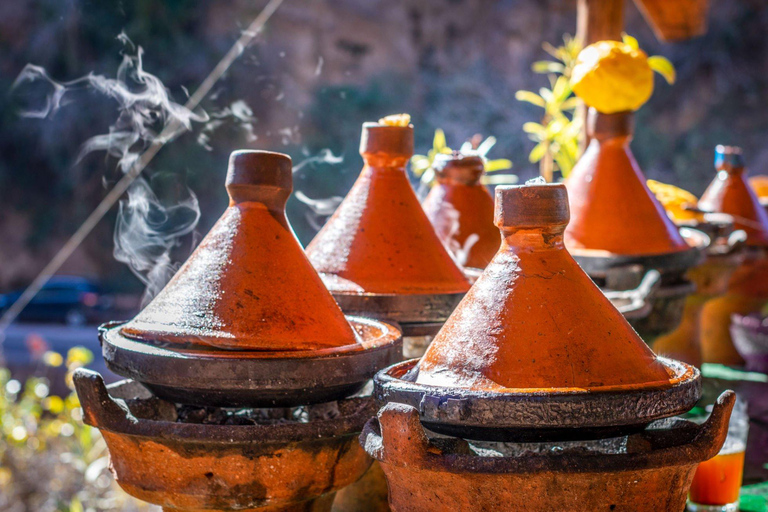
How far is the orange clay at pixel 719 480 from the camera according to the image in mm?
1975

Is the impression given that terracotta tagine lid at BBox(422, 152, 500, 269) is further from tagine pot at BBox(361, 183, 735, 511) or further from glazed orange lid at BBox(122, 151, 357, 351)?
tagine pot at BBox(361, 183, 735, 511)

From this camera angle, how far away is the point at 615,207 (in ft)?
8.78

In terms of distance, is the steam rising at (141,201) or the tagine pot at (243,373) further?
the steam rising at (141,201)

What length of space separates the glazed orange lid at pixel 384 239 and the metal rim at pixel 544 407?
2.79ft

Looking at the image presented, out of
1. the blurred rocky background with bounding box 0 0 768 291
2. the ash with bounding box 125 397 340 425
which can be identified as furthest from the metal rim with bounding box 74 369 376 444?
the blurred rocky background with bounding box 0 0 768 291

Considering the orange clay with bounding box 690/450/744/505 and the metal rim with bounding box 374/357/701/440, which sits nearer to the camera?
the metal rim with bounding box 374/357/701/440

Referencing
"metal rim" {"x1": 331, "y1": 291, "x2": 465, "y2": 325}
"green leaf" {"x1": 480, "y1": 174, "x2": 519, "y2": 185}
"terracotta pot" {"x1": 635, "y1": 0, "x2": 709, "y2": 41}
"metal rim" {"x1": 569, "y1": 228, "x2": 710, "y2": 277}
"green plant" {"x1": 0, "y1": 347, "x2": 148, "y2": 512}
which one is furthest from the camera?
"green plant" {"x1": 0, "y1": 347, "x2": 148, "y2": 512}

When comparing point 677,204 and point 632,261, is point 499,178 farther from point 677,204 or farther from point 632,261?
point 632,261

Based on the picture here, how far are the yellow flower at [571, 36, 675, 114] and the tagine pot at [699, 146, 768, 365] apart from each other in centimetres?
130

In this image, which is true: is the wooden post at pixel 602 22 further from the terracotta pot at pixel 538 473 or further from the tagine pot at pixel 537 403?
the terracotta pot at pixel 538 473

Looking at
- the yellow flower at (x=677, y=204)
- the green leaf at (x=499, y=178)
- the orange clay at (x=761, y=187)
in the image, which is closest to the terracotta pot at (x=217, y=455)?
the green leaf at (x=499, y=178)

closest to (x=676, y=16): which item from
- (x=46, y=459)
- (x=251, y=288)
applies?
(x=251, y=288)

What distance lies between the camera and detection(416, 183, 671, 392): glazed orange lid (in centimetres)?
119

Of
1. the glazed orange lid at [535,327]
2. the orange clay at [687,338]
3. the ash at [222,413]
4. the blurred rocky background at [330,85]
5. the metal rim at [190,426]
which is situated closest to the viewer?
the glazed orange lid at [535,327]
